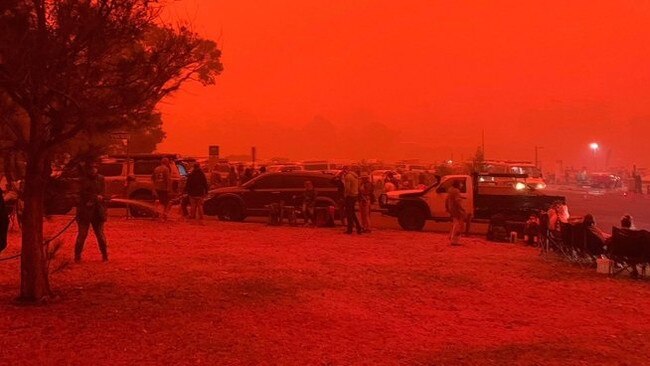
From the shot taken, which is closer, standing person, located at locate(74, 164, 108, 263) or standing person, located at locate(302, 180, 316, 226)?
standing person, located at locate(74, 164, 108, 263)

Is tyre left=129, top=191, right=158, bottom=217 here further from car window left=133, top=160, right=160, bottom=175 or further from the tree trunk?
the tree trunk

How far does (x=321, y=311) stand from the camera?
7941mm

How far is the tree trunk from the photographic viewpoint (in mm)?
7625

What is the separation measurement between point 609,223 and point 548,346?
18362 mm

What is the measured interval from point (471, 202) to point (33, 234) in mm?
13387

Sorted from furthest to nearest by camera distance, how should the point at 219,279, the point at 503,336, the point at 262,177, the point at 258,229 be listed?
the point at 262,177 → the point at 258,229 → the point at 219,279 → the point at 503,336

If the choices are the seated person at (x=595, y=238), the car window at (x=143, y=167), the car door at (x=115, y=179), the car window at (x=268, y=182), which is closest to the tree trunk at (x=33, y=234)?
the seated person at (x=595, y=238)

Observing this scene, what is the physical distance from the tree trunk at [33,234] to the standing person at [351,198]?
9.87 metres

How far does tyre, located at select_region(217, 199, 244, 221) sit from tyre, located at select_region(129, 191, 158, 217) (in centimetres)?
193

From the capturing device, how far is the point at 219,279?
9.77 m

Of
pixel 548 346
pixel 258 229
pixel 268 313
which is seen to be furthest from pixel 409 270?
pixel 258 229

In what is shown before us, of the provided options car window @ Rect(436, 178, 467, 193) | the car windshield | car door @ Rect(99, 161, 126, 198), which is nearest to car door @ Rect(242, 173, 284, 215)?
car door @ Rect(99, 161, 126, 198)

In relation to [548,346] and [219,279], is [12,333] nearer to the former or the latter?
[219,279]

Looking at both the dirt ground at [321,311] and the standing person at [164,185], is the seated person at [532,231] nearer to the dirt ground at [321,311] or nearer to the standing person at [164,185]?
the dirt ground at [321,311]
